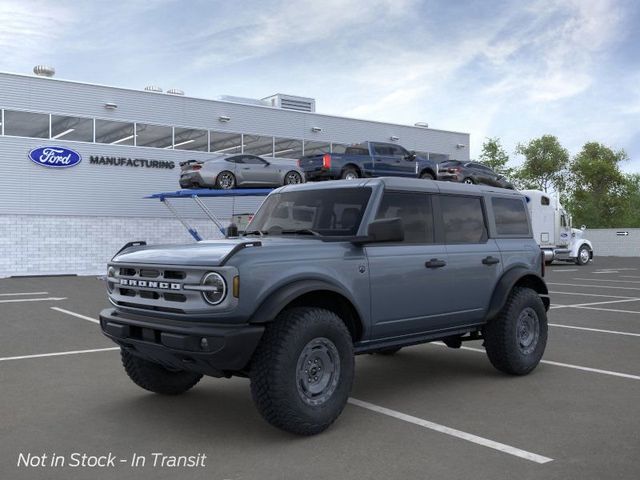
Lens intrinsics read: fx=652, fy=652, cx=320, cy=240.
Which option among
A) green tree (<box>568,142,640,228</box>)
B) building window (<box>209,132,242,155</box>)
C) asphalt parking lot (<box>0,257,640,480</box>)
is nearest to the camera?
asphalt parking lot (<box>0,257,640,480</box>)

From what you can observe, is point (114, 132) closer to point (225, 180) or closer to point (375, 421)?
point (225, 180)

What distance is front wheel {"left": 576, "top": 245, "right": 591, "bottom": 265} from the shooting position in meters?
32.5

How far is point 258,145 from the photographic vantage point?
1275 inches

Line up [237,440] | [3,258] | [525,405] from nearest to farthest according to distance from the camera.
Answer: [237,440] → [525,405] → [3,258]

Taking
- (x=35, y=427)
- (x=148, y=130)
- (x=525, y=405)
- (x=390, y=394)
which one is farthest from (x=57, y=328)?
(x=148, y=130)

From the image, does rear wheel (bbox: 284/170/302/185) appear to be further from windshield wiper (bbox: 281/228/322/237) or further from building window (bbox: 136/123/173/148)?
windshield wiper (bbox: 281/228/322/237)

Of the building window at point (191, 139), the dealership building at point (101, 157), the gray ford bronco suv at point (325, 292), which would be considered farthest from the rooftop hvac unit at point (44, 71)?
the gray ford bronco suv at point (325, 292)

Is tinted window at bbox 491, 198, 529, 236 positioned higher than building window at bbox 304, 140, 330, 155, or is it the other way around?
building window at bbox 304, 140, 330, 155

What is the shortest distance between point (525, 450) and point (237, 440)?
203cm

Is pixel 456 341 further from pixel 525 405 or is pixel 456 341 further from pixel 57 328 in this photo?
pixel 57 328

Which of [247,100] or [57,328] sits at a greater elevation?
[247,100]

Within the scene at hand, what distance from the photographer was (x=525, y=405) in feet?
18.6

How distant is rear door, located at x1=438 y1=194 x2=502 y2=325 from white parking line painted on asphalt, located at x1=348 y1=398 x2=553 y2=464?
1.21 metres

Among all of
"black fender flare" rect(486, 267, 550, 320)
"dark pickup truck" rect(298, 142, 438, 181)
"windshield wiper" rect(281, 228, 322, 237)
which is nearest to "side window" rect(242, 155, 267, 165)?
"dark pickup truck" rect(298, 142, 438, 181)
